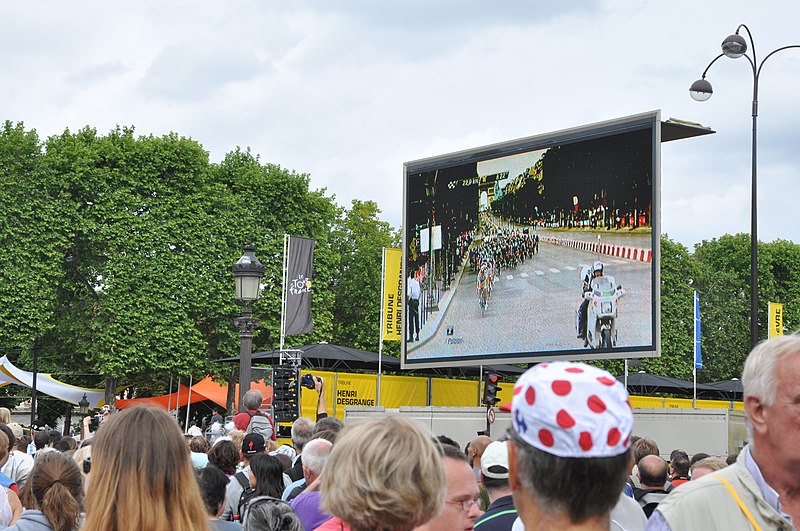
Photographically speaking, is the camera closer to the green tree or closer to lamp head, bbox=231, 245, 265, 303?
lamp head, bbox=231, 245, 265, 303

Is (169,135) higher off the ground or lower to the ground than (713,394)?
higher

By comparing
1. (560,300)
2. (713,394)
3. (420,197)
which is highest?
(420,197)

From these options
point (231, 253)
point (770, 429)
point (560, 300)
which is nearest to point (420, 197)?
point (560, 300)

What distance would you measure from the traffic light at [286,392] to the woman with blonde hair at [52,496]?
12307mm

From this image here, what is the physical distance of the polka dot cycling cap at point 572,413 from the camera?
2.40 m

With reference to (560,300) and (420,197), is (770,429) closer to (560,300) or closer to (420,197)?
(560,300)

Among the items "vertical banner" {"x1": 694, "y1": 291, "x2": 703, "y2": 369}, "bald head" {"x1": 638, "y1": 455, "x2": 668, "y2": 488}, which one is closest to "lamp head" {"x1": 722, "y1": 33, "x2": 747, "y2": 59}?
"bald head" {"x1": 638, "y1": 455, "x2": 668, "y2": 488}

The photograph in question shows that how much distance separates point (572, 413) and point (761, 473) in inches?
46.9

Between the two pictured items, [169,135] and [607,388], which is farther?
[169,135]

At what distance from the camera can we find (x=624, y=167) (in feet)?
78.7

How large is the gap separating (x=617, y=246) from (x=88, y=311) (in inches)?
873

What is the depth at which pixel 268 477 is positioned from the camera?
23.2 feet

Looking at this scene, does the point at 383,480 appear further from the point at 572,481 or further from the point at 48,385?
the point at 48,385

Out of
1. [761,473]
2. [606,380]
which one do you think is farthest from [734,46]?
[606,380]
